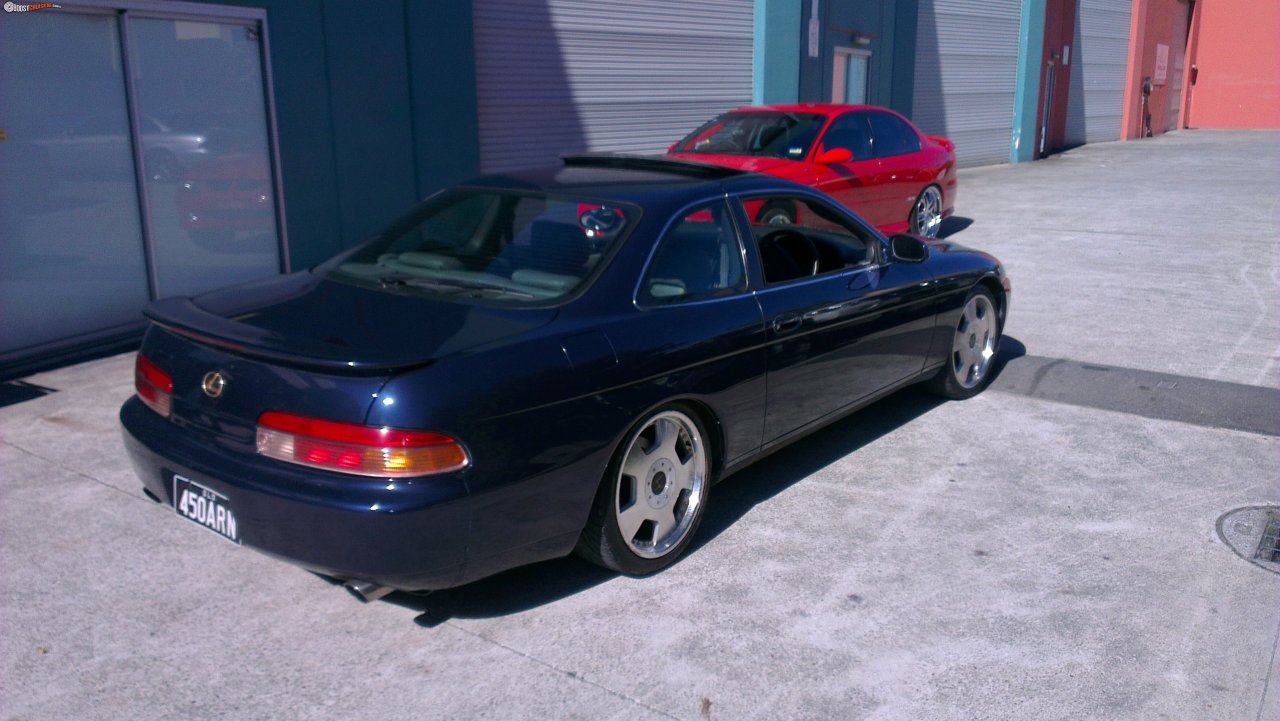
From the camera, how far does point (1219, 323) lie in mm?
8625

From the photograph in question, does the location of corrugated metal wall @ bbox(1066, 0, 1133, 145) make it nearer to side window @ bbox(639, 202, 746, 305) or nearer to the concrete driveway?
the concrete driveway

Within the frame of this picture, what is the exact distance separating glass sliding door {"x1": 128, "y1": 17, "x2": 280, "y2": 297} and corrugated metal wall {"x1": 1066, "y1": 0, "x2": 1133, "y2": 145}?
23403 millimetres

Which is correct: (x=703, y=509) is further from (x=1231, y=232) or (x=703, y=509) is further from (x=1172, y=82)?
(x=1172, y=82)

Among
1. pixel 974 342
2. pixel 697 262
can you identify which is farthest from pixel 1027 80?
pixel 697 262

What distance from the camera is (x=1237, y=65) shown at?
3584 centimetres

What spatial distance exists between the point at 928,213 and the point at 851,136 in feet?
5.93

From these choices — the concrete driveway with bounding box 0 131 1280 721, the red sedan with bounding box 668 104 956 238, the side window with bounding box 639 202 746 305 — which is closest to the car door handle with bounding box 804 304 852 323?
the side window with bounding box 639 202 746 305

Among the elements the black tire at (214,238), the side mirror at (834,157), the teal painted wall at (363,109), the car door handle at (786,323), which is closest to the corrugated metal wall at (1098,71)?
the side mirror at (834,157)

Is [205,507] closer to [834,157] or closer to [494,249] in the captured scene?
[494,249]

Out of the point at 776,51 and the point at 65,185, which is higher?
the point at 776,51

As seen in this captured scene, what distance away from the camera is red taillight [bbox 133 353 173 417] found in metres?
3.91

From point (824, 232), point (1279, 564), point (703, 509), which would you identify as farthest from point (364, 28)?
point (1279, 564)

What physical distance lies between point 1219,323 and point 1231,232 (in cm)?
550

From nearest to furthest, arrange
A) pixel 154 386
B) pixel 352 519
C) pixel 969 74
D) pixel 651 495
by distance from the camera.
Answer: pixel 352 519 → pixel 154 386 → pixel 651 495 → pixel 969 74
